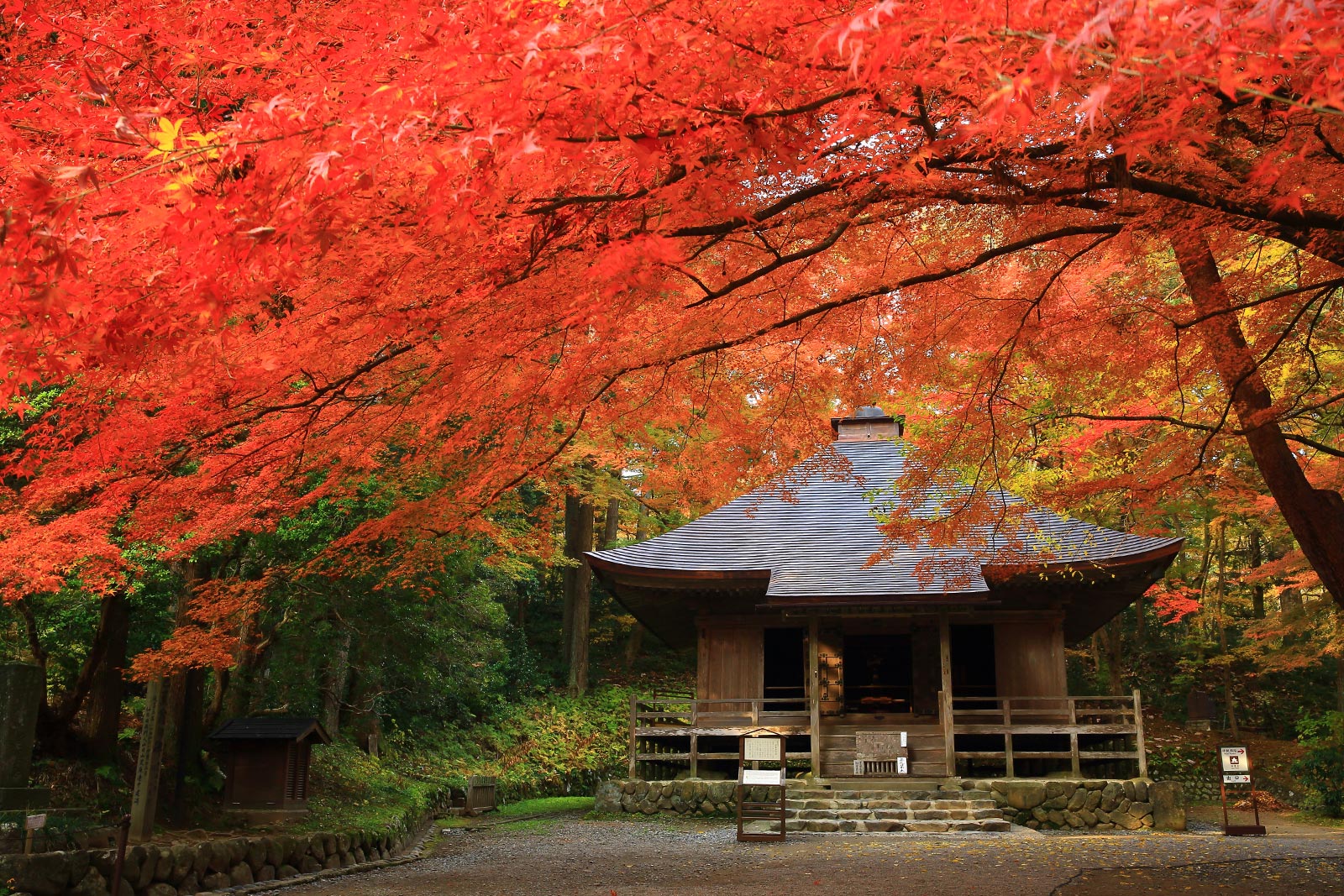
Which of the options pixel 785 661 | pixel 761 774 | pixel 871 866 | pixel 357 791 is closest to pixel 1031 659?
pixel 785 661

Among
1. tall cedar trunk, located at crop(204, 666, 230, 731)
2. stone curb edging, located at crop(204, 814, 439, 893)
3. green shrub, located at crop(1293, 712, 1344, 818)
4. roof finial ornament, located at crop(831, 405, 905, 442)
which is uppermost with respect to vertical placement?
roof finial ornament, located at crop(831, 405, 905, 442)

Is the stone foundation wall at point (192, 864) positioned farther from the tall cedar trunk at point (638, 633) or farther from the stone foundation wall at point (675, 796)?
the tall cedar trunk at point (638, 633)

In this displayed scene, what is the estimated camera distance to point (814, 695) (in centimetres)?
1364

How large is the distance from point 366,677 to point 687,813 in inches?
224

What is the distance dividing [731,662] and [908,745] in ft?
9.72

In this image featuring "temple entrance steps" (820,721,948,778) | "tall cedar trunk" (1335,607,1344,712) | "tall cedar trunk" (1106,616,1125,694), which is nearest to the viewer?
"temple entrance steps" (820,721,948,778)

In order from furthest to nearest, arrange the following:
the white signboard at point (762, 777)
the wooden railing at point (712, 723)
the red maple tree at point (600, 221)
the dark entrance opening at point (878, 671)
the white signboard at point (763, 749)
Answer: the dark entrance opening at point (878, 671) → the wooden railing at point (712, 723) → the white signboard at point (763, 749) → the white signboard at point (762, 777) → the red maple tree at point (600, 221)

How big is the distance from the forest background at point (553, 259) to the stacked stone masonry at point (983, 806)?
446cm

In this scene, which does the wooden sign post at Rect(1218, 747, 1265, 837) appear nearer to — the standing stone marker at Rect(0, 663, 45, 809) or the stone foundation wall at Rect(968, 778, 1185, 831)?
the stone foundation wall at Rect(968, 778, 1185, 831)

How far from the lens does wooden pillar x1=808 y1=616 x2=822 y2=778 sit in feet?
43.5

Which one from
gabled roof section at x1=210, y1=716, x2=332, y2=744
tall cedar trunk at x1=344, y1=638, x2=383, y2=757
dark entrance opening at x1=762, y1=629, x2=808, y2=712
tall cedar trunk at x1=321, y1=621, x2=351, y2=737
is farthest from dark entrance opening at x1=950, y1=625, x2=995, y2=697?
gabled roof section at x1=210, y1=716, x2=332, y2=744


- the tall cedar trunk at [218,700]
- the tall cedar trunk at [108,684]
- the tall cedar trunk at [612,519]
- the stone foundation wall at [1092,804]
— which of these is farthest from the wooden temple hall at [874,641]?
the tall cedar trunk at [612,519]

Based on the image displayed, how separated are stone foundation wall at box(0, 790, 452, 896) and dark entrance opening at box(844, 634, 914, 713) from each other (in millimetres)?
8684

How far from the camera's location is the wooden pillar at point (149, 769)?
304 inches
